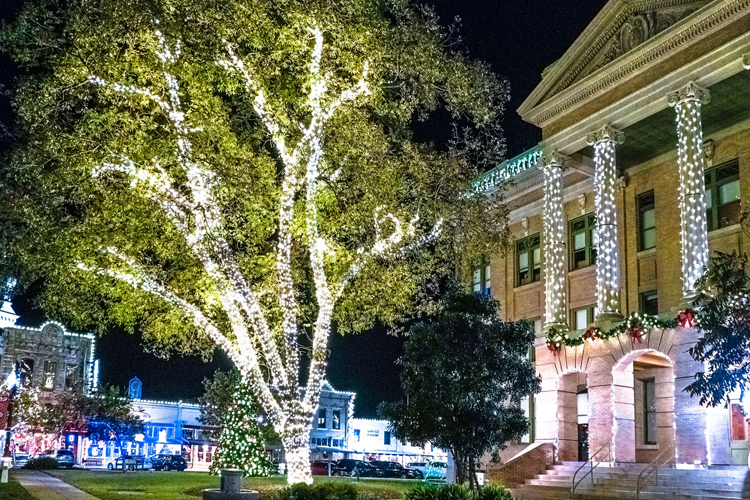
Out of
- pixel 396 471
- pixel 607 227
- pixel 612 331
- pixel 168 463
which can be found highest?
pixel 607 227

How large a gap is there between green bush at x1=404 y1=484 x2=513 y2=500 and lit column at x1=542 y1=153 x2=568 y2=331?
566 inches

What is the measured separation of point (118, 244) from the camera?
70.8 ft

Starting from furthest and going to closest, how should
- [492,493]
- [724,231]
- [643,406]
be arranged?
[643,406], [724,231], [492,493]

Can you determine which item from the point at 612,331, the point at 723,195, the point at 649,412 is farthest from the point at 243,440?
the point at 723,195

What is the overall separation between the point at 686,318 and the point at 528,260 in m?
12.6

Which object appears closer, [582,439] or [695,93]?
[695,93]

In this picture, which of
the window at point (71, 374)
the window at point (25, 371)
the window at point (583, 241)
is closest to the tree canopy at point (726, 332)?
the window at point (583, 241)

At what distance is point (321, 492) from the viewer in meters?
18.3

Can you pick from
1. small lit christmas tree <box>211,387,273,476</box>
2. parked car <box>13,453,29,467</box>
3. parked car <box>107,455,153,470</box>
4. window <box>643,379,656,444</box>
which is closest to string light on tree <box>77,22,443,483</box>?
small lit christmas tree <box>211,387,273,476</box>

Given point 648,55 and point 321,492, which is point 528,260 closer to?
point 648,55

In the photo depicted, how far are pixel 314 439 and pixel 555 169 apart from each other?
66.2 meters

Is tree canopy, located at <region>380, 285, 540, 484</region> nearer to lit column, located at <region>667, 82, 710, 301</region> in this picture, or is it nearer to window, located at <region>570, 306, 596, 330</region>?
lit column, located at <region>667, 82, 710, 301</region>

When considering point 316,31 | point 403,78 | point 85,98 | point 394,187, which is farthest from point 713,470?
point 85,98

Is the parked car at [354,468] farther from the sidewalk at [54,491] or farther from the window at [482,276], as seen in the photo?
the sidewalk at [54,491]
